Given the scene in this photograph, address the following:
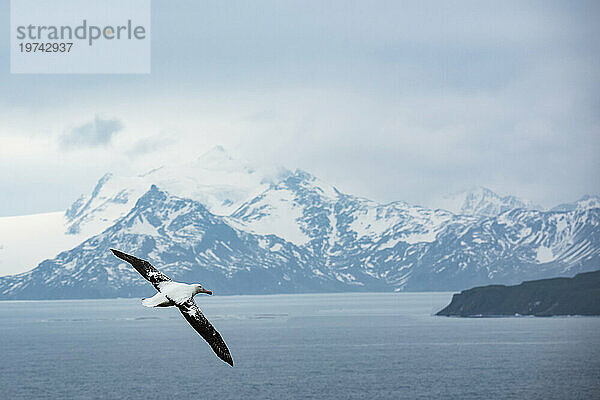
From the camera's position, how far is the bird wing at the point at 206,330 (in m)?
17.0

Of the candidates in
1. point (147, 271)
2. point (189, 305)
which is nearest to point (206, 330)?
point (189, 305)

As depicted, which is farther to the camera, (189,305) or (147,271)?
(147,271)

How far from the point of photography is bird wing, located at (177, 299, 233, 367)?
17.0 metres

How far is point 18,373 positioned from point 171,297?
194261 mm

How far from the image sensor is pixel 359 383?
18038cm

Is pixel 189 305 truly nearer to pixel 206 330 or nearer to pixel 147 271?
pixel 206 330

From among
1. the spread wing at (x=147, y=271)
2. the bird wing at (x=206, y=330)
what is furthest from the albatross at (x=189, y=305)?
the spread wing at (x=147, y=271)

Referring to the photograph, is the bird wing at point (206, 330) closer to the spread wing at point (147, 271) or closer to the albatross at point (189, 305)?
the albatross at point (189, 305)

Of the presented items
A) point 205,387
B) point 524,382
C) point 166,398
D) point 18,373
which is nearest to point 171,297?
point 166,398

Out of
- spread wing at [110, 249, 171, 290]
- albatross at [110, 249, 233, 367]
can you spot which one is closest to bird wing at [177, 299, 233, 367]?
albatross at [110, 249, 233, 367]

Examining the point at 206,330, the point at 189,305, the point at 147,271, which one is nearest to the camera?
the point at 206,330

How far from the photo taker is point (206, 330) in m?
17.6

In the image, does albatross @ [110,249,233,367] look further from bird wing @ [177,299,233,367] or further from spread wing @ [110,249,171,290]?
spread wing @ [110,249,171,290]

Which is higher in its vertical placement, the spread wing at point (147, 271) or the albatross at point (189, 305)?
the spread wing at point (147, 271)
